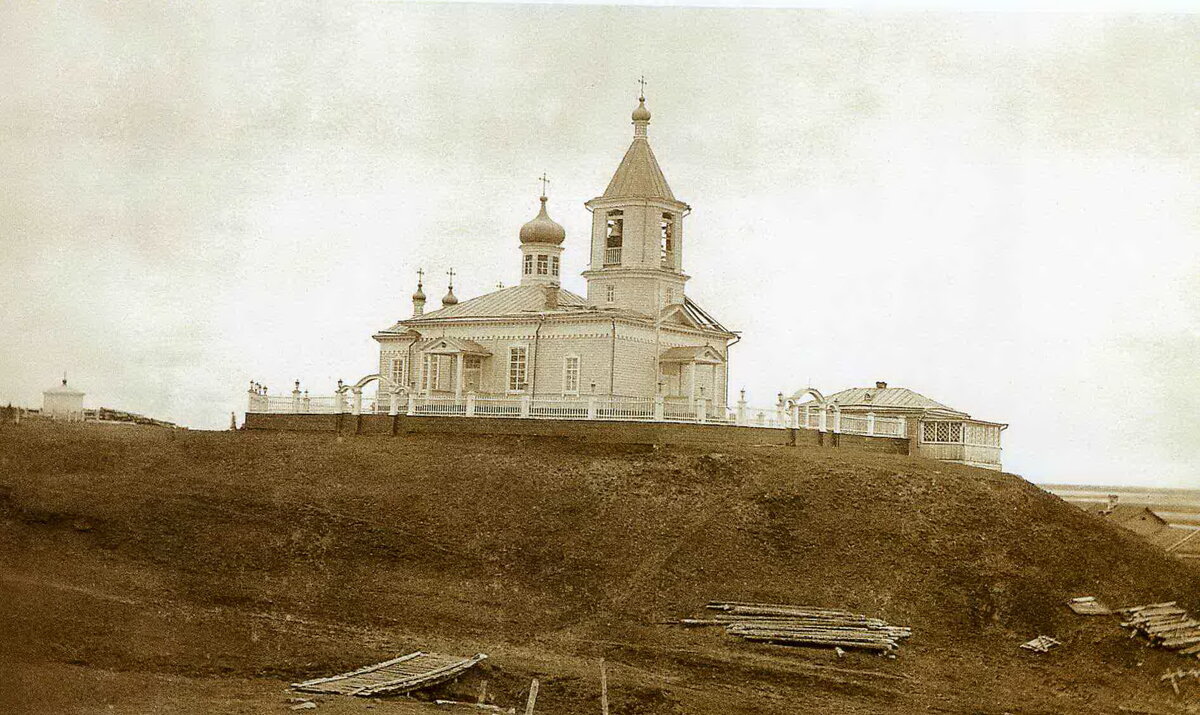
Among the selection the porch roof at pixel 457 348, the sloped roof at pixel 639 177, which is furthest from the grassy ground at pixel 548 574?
the sloped roof at pixel 639 177

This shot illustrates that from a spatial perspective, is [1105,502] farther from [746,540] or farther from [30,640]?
[30,640]

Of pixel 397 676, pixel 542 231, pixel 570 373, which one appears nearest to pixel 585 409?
pixel 570 373

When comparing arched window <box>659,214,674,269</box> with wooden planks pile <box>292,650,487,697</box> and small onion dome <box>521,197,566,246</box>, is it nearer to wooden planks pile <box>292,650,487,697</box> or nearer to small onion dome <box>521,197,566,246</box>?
small onion dome <box>521,197,566,246</box>

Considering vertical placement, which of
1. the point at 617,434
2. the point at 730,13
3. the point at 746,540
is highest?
the point at 730,13

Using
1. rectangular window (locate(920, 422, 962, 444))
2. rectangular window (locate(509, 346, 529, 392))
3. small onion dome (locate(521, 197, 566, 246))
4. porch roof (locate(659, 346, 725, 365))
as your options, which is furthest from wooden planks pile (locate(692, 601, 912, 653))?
small onion dome (locate(521, 197, 566, 246))

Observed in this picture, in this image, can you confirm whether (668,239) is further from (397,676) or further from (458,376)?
(397,676)

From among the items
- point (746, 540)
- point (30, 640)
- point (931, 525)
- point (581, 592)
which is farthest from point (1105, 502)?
point (30, 640)

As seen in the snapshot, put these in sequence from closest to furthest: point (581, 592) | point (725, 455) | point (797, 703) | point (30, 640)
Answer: point (797, 703) → point (30, 640) → point (581, 592) → point (725, 455)
